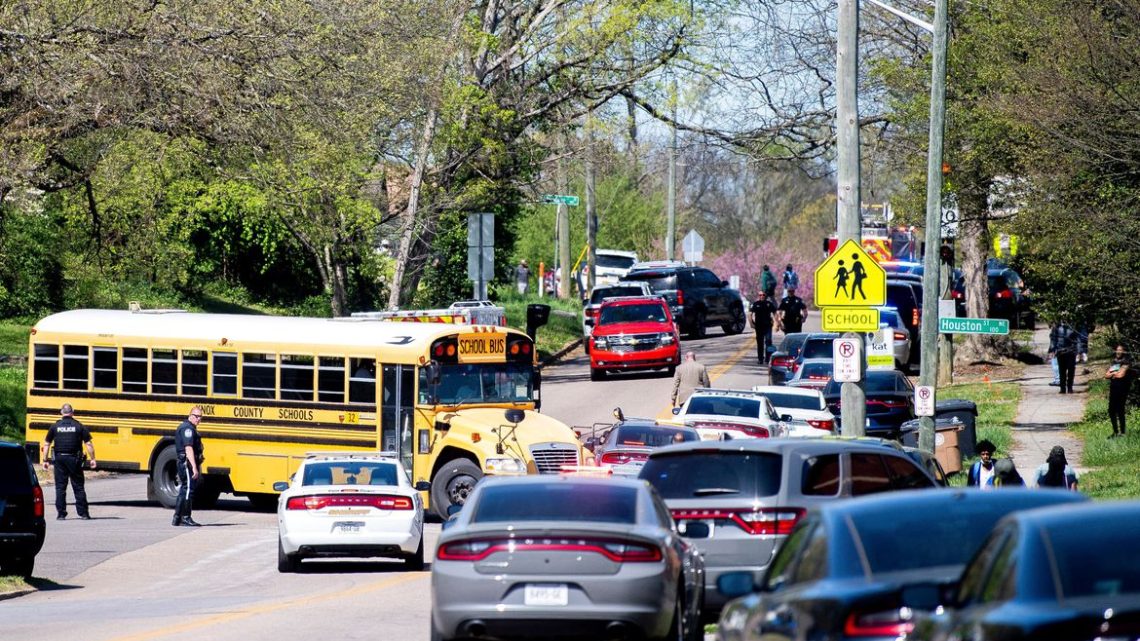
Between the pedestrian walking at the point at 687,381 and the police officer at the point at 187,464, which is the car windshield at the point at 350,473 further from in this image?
the pedestrian walking at the point at 687,381

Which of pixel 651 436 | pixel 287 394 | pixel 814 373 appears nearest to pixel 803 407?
pixel 814 373

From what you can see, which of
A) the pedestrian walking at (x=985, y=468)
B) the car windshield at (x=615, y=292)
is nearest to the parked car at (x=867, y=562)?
the pedestrian walking at (x=985, y=468)

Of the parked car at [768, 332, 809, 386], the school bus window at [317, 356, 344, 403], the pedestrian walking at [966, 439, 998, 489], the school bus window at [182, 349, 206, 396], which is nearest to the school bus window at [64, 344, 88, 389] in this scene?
the school bus window at [182, 349, 206, 396]

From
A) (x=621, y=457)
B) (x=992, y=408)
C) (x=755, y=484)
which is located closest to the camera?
(x=755, y=484)

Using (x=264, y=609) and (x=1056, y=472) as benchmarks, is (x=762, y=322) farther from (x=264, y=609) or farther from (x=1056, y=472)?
(x=264, y=609)

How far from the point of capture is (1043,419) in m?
36.8

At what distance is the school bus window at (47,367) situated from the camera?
28516 mm

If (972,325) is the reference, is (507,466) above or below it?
below

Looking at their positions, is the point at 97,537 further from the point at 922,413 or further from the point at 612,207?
the point at 612,207

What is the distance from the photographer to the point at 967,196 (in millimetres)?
37812

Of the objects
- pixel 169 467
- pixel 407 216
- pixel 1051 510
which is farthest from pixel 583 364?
pixel 1051 510

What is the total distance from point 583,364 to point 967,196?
15.5 metres

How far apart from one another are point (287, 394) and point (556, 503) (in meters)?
15.1

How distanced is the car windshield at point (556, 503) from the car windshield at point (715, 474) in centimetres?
181
